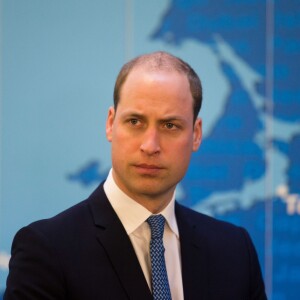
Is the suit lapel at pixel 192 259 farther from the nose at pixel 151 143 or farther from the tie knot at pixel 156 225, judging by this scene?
the nose at pixel 151 143

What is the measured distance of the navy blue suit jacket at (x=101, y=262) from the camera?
1393 millimetres

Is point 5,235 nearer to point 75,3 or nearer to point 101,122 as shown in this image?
point 101,122

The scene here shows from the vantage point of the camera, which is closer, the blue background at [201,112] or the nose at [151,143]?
the nose at [151,143]

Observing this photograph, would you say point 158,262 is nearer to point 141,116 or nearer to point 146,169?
point 146,169

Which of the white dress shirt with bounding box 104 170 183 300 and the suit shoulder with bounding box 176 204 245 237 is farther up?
the suit shoulder with bounding box 176 204 245 237

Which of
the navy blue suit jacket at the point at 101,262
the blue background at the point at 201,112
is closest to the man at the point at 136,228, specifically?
the navy blue suit jacket at the point at 101,262

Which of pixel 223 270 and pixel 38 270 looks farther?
pixel 223 270

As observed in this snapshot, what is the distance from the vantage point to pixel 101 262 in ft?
4.82

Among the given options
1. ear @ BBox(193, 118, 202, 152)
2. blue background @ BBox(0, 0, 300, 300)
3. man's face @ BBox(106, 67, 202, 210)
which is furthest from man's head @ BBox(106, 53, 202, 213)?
blue background @ BBox(0, 0, 300, 300)

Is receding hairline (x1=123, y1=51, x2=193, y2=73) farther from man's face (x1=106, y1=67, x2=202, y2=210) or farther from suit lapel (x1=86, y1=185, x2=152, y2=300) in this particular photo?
suit lapel (x1=86, y1=185, x2=152, y2=300)

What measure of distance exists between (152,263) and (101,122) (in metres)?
1.26

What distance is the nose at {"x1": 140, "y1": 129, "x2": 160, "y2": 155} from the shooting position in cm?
147

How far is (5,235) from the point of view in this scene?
257 cm

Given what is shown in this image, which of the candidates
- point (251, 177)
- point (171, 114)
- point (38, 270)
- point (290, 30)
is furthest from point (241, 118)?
point (38, 270)
